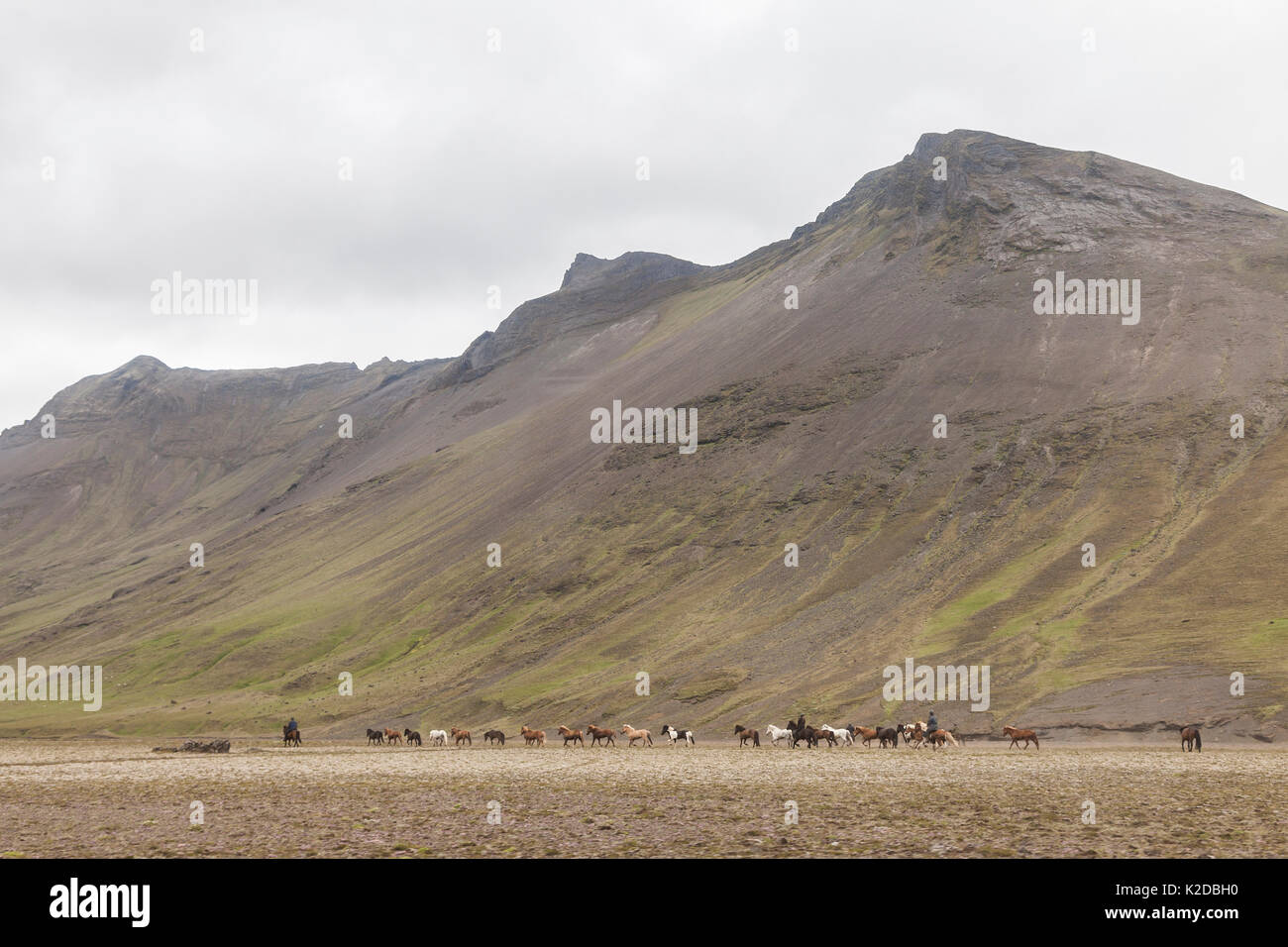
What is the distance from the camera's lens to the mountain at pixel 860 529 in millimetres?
79938

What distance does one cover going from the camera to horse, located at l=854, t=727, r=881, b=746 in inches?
2216

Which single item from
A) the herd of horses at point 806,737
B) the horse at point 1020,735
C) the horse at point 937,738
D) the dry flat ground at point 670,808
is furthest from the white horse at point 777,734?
the dry flat ground at point 670,808

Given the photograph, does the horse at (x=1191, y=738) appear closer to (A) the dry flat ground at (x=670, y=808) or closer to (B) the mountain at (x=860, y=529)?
(A) the dry flat ground at (x=670, y=808)

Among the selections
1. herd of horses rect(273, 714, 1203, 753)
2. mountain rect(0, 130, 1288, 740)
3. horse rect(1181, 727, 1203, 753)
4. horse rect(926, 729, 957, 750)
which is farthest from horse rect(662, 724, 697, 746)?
horse rect(1181, 727, 1203, 753)

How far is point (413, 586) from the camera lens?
424 feet

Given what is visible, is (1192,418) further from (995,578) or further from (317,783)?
(317,783)

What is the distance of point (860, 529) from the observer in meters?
109

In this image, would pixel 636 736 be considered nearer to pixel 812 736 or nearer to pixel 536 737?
pixel 536 737

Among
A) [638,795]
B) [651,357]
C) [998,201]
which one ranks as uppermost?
[998,201]

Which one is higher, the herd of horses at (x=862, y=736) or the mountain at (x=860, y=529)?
the mountain at (x=860, y=529)

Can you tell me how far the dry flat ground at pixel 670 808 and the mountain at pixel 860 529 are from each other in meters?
33.5

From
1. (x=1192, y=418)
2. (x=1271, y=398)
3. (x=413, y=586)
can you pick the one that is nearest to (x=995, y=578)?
(x=1192, y=418)

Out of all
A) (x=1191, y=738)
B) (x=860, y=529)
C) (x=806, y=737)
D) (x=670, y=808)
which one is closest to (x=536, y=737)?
(x=806, y=737)
